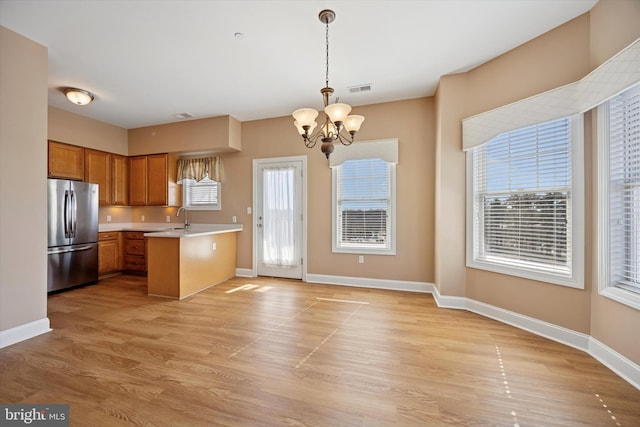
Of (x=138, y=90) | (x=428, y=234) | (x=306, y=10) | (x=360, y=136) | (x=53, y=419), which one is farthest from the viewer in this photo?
(x=360, y=136)

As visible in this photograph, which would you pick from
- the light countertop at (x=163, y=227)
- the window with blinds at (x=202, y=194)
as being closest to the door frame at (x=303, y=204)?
the light countertop at (x=163, y=227)

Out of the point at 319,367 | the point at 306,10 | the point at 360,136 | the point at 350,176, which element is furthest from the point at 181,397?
the point at 360,136

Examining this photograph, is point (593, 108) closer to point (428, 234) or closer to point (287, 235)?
point (428, 234)

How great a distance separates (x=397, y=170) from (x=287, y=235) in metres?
2.21

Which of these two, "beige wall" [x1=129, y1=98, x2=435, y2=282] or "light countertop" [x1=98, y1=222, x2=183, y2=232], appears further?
"light countertop" [x1=98, y1=222, x2=183, y2=232]

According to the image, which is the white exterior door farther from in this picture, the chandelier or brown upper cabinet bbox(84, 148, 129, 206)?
brown upper cabinet bbox(84, 148, 129, 206)

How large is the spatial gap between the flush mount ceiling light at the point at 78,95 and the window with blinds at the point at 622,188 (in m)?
5.94

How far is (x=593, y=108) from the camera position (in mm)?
2340

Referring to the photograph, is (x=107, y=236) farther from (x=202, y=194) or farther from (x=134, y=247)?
(x=202, y=194)

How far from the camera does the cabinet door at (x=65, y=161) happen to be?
425cm

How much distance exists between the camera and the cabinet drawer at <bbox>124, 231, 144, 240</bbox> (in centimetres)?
523

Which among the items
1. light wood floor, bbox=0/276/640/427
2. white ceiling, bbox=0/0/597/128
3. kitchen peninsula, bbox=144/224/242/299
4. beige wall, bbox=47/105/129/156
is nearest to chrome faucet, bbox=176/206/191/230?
kitchen peninsula, bbox=144/224/242/299

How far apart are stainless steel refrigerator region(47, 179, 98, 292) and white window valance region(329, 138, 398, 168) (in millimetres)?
4084

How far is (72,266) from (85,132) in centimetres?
234
